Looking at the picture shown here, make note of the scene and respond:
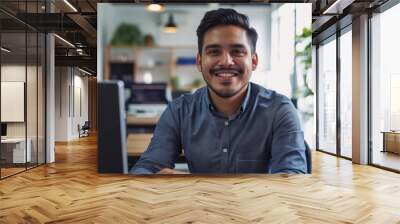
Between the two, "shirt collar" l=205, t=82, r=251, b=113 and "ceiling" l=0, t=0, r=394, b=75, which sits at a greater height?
"ceiling" l=0, t=0, r=394, b=75

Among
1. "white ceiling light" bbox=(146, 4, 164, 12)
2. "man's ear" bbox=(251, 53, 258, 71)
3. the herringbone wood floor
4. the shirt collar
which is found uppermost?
"white ceiling light" bbox=(146, 4, 164, 12)

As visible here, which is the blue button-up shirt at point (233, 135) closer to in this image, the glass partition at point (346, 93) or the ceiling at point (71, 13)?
the ceiling at point (71, 13)

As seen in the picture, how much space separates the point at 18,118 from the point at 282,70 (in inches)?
176

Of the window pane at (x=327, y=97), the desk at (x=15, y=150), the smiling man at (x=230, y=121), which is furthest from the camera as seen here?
the window pane at (x=327, y=97)

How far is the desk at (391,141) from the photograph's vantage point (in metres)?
6.95

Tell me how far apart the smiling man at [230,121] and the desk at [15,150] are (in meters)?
2.39

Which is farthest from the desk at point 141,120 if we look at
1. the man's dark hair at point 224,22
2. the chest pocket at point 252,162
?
the chest pocket at point 252,162

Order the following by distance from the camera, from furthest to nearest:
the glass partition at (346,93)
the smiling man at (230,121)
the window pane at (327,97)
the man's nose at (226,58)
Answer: the window pane at (327,97), the glass partition at (346,93), the smiling man at (230,121), the man's nose at (226,58)

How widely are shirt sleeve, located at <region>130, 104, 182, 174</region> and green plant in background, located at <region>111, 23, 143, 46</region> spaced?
37.9 inches

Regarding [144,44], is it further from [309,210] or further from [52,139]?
[52,139]

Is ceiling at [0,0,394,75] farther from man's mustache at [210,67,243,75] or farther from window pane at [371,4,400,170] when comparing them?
man's mustache at [210,67,243,75]

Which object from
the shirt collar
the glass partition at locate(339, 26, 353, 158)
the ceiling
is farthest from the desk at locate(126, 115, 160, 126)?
the glass partition at locate(339, 26, 353, 158)

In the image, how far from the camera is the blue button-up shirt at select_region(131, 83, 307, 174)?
532cm

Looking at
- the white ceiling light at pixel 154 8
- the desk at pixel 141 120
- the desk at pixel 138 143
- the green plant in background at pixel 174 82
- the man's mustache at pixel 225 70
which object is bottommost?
the desk at pixel 138 143
